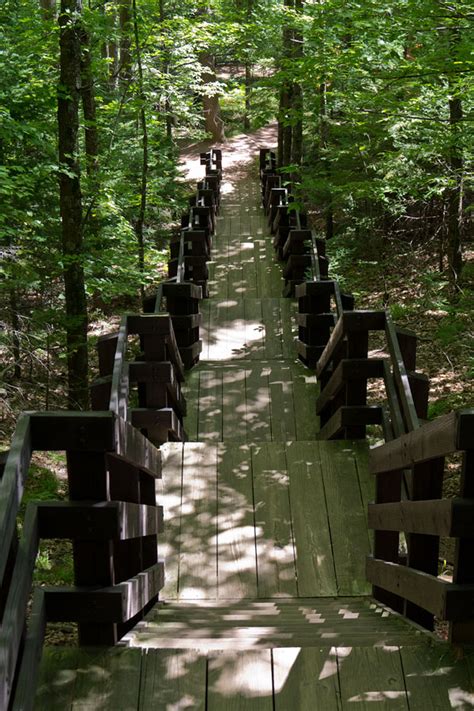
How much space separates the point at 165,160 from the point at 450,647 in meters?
19.0

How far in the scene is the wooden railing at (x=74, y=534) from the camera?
235 cm

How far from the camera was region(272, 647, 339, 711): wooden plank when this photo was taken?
9.00ft

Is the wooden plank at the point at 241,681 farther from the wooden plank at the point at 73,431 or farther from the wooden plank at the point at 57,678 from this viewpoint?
the wooden plank at the point at 73,431

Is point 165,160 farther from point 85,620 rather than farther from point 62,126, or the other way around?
point 85,620

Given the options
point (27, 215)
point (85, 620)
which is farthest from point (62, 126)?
point (85, 620)

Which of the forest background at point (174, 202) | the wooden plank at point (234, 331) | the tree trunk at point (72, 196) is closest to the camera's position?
the wooden plank at point (234, 331)

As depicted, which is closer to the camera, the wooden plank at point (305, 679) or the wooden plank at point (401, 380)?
the wooden plank at point (305, 679)

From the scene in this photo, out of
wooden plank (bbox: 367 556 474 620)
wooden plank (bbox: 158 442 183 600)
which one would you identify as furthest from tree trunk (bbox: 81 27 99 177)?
wooden plank (bbox: 367 556 474 620)

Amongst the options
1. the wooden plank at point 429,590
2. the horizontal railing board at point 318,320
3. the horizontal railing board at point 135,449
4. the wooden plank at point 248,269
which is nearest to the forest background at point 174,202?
the wooden plank at point 248,269

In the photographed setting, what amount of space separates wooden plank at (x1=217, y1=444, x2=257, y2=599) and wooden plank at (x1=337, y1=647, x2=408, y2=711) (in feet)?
5.64

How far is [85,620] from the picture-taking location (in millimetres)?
2865

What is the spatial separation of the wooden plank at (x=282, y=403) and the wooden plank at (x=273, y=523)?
3.01 feet

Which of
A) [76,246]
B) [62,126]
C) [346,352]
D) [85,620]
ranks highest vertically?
[62,126]

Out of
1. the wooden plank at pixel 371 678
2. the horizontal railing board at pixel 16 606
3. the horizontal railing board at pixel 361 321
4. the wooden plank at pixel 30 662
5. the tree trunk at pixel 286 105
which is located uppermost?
the tree trunk at pixel 286 105
